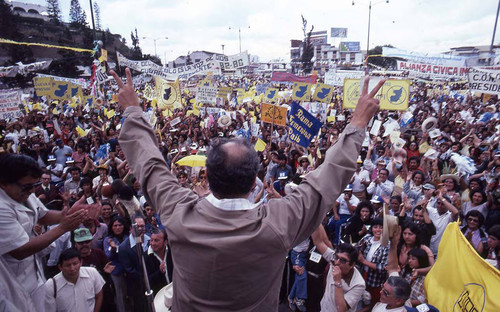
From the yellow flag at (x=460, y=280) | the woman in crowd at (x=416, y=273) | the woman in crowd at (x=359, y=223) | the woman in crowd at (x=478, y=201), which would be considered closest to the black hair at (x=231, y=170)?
the yellow flag at (x=460, y=280)

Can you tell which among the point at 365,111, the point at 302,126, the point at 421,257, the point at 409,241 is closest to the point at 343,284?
the point at 421,257

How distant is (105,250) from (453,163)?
23.0 feet

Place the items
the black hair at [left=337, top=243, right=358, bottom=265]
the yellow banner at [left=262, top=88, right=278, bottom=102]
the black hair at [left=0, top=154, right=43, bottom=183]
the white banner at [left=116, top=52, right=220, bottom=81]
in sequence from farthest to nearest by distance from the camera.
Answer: the yellow banner at [left=262, top=88, right=278, bottom=102] < the white banner at [left=116, top=52, right=220, bottom=81] < the black hair at [left=337, top=243, right=358, bottom=265] < the black hair at [left=0, top=154, right=43, bottom=183]

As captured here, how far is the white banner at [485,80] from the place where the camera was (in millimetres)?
9758

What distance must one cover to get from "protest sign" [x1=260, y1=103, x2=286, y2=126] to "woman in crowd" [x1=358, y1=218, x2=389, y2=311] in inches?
212

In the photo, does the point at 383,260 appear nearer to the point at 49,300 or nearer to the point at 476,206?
the point at 476,206

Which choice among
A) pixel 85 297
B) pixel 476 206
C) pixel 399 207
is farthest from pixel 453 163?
pixel 85 297

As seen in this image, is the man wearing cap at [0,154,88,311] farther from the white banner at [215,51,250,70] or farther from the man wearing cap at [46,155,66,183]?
the white banner at [215,51,250,70]

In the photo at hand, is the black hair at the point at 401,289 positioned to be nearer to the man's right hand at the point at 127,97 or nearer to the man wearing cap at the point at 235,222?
the man wearing cap at the point at 235,222

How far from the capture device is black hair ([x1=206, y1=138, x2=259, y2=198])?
3.76 ft

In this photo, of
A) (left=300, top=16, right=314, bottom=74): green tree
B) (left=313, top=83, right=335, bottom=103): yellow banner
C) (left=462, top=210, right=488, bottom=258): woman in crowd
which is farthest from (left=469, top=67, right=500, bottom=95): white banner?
(left=300, top=16, right=314, bottom=74): green tree

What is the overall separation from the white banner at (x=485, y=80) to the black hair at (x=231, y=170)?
11364 mm

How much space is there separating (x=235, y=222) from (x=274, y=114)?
8.22 metres

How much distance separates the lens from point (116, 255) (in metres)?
4.05
